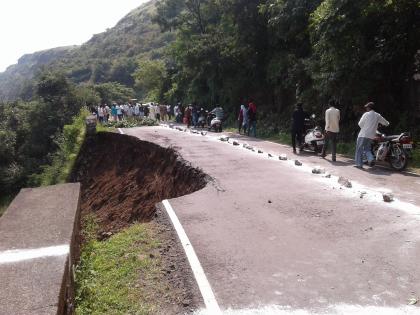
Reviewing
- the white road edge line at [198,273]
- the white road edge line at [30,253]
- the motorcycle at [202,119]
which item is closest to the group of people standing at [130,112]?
the motorcycle at [202,119]

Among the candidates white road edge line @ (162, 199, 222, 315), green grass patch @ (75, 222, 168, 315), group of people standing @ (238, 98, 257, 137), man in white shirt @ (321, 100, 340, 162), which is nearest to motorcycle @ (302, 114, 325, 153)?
man in white shirt @ (321, 100, 340, 162)

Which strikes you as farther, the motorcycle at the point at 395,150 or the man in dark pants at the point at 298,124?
the man in dark pants at the point at 298,124

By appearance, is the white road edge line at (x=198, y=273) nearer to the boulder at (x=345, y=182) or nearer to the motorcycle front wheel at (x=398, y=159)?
the boulder at (x=345, y=182)

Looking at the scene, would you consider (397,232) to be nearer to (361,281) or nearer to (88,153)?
(361,281)

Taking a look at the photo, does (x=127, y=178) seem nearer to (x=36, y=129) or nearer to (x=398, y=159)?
(x=398, y=159)

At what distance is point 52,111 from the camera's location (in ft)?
140

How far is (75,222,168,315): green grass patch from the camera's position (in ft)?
16.6

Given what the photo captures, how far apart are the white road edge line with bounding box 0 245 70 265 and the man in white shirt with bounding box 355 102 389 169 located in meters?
8.31

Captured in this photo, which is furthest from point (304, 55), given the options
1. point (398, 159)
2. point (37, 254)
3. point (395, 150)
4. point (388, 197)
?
point (37, 254)

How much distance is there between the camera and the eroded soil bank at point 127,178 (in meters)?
12.8

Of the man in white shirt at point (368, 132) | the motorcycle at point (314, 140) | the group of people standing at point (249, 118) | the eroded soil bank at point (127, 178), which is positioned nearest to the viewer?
the man in white shirt at point (368, 132)

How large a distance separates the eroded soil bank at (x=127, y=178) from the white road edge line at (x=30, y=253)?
477 centimetres

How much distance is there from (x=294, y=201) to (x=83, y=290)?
425 centimetres

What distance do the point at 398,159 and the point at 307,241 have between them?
6.10m
